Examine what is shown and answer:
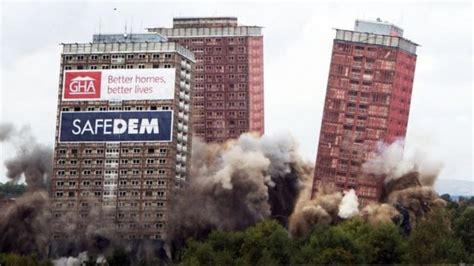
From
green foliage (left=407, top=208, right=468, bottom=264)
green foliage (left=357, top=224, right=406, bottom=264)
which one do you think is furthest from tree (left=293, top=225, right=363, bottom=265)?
green foliage (left=407, top=208, right=468, bottom=264)

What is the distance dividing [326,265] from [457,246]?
21558 millimetres

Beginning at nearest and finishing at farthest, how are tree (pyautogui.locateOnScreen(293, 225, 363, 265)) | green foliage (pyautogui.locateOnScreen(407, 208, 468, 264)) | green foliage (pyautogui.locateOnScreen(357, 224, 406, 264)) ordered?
green foliage (pyautogui.locateOnScreen(407, 208, 468, 264))
tree (pyautogui.locateOnScreen(293, 225, 363, 265))
green foliage (pyautogui.locateOnScreen(357, 224, 406, 264))

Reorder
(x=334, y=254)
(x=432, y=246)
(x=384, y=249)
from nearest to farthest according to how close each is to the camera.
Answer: (x=432, y=246)
(x=334, y=254)
(x=384, y=249)

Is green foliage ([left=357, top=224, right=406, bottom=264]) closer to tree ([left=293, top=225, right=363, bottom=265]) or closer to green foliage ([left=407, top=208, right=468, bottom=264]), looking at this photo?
tree ([left=293, top=225, right=363, bottom=265])

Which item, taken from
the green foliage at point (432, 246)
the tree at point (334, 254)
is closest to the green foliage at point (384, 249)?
the tree at point (334, 254)

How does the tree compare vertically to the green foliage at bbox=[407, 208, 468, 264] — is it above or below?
below

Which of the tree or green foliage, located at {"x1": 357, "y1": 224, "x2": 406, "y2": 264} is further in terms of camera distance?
green foliage, located at {"x1": 357, "y1": 224, "x2": 406, "y2": 264}

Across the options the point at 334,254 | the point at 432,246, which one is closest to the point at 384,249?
the point at 334,254

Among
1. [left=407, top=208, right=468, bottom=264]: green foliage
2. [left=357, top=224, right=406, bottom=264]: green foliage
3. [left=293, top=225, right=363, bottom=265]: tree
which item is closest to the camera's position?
[left=407, top=208, right=468, bottom=264]: green foliage

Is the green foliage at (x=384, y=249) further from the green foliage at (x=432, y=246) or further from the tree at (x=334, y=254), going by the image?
the green foliage at (x=432, y=246)

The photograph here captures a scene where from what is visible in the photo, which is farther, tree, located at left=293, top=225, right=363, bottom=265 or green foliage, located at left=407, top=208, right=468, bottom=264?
tree, located at left=293, top=225, right=363, bottom=265

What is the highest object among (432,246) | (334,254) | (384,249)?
(432,246)

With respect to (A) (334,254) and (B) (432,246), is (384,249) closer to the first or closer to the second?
(A) (334,254)

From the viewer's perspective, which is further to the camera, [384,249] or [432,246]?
[384,249]
